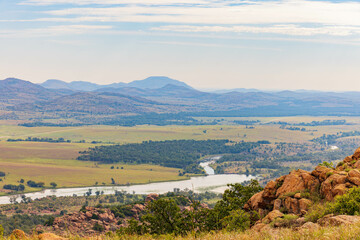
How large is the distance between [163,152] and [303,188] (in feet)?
505

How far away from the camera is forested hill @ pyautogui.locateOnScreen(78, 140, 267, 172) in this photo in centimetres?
15775

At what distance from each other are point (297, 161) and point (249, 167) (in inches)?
869

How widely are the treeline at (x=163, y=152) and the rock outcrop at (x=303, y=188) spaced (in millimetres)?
122825

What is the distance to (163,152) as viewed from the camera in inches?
6909

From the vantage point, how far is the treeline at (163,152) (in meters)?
158

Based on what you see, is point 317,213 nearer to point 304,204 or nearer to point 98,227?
point 304,204

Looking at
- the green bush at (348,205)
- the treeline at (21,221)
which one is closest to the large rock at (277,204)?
the green bush at (348,205)

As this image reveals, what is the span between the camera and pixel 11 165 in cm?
14162

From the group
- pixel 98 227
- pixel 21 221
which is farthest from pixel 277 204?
pixel 21 221

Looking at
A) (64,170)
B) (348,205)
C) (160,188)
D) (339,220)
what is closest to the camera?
(339,220)

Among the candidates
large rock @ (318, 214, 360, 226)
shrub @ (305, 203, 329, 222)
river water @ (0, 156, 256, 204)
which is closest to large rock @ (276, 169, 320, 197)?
shrub @ (305, 203, 329, 222)

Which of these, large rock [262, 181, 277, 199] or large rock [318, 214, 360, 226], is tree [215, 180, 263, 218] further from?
large rock [318, 214, 360, 226]

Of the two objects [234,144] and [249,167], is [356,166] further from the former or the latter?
[234,144]

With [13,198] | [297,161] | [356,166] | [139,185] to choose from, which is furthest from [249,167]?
[356,166]
